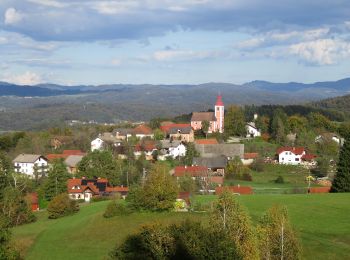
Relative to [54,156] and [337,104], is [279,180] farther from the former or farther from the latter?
[337,104]

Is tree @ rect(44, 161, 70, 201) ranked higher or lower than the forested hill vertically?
lower

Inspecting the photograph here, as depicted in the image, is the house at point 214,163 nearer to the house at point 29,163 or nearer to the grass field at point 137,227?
the house at point 29,163

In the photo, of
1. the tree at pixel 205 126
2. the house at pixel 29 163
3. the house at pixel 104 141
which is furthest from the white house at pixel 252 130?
the house at pixel 29 163

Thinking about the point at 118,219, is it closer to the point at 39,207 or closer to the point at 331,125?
the point at 39,207

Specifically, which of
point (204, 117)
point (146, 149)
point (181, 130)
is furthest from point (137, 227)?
point (204, 117)

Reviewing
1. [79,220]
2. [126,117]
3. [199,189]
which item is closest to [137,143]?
[199,189]

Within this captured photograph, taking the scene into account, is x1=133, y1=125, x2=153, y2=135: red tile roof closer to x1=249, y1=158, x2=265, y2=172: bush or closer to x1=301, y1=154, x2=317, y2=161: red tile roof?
x1=249, y1=158, x2=265, y2=172: bush

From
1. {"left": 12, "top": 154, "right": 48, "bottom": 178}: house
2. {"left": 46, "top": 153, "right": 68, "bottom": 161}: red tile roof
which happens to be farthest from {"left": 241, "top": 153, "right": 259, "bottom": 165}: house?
{"left": 12, "top": 154, "right": 48, "bottom": 178}: house
